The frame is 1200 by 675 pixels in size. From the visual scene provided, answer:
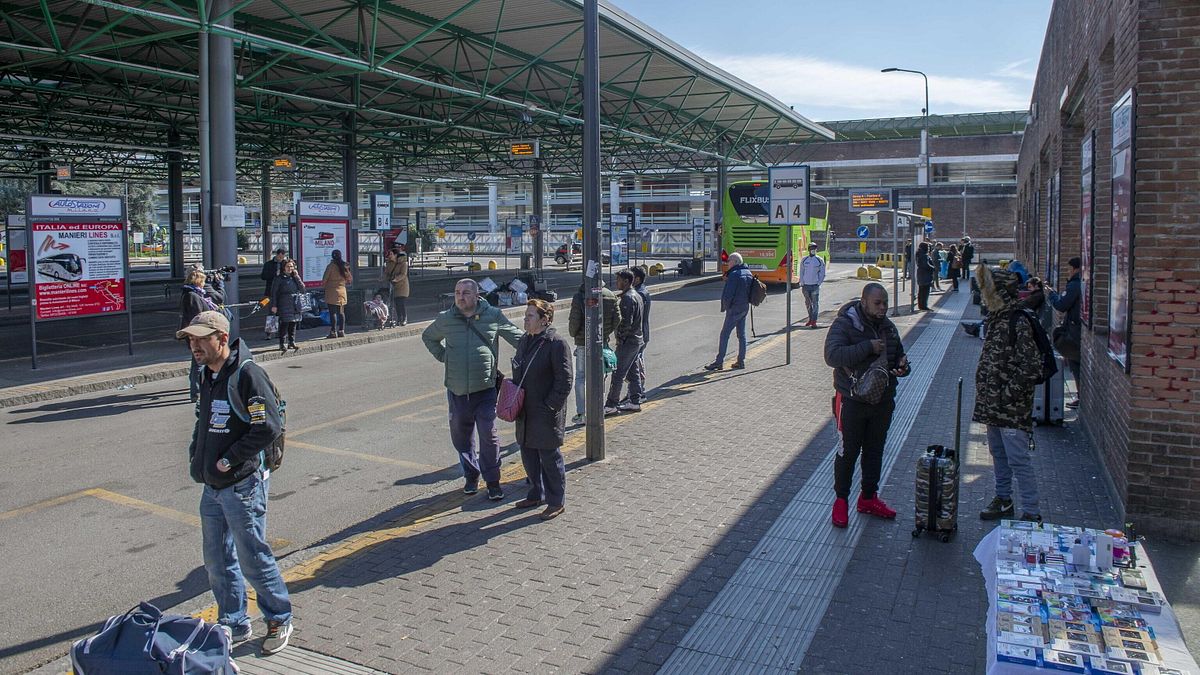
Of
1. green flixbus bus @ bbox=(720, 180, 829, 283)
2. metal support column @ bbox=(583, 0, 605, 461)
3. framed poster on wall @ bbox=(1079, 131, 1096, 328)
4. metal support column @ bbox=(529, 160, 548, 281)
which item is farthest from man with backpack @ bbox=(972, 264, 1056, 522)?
metal support column @ bbox=(529, 160, 548, 281)

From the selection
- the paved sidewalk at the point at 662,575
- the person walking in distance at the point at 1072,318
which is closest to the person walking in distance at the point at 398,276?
the paved sidewalk at the point at 662,575

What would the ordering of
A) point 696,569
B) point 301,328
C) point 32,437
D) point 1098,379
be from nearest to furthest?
point 696,569 → point 1098,379 → point 32,437 → point 301,328

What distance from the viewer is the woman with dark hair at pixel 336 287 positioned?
700 inches

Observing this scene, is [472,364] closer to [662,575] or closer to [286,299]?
[662,575]

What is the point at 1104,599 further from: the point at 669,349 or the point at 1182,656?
the point at 669,349

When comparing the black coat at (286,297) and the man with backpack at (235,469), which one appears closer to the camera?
the man with backpack at (235,469)

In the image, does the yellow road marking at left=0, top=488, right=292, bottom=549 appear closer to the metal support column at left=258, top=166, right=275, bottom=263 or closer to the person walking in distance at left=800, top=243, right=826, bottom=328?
the person walking in distance at left=800, top=243, right=826, bottom=328

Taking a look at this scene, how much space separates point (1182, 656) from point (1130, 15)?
5.11m

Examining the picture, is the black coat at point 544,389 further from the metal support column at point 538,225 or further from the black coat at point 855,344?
the metal support column at point 538,225

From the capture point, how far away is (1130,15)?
6.71 metres

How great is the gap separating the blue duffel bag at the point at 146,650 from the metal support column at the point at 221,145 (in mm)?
13924

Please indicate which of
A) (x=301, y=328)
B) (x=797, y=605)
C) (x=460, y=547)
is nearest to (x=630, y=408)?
(x=460, y=547)

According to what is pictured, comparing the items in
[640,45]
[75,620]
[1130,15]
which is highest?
[640,45]

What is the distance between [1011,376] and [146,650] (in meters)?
5.64
